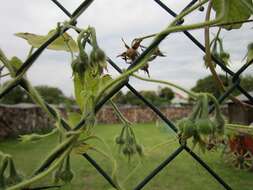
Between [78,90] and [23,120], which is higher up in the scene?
[78,90]

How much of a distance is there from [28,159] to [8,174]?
486cm

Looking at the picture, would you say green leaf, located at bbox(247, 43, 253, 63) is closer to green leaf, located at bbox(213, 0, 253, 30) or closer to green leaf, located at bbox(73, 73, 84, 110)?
green leaf, located at bbox(213, 0, 253, 30)

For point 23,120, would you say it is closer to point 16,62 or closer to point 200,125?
point 16,62

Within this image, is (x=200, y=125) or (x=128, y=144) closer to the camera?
(x=200, y=125)

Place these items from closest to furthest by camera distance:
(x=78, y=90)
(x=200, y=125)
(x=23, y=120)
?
(x=200, y=125)
(x=78, y=90)
(x=23, y=120)

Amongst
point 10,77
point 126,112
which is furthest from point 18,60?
point 126,112

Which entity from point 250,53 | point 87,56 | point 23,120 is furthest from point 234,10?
point 23,120

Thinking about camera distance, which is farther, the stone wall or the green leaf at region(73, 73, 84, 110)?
the stone wall

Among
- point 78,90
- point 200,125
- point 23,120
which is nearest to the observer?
point 200,125

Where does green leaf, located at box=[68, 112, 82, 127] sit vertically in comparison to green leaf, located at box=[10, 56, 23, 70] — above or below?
below

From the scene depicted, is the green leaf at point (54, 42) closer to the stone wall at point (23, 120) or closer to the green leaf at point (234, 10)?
the green leaf at point (234, 10)

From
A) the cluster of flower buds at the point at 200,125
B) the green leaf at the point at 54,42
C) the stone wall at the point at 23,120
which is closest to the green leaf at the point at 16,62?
the green leaf at the point at 54,42

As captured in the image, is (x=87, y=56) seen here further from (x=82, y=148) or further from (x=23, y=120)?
(x=23, y=120)

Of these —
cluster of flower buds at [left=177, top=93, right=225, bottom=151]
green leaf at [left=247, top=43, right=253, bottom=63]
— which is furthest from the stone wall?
cluster of flower buds at [left=177, top=93, right=225, bottom=151]
